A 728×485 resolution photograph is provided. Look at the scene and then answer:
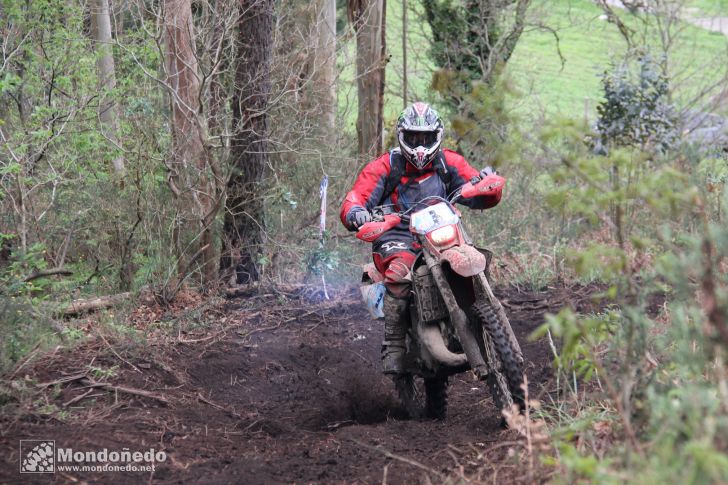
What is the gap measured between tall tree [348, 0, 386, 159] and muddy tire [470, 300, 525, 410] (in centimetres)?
764

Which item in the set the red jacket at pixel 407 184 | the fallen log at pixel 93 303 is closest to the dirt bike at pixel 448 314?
the red jacket at pixel 407 184

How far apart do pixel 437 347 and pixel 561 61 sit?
54.4 ft

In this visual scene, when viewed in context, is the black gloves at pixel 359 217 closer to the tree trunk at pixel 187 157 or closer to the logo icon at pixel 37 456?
the logo icon at pixel 37 456

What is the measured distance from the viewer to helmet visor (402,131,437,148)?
7262mm

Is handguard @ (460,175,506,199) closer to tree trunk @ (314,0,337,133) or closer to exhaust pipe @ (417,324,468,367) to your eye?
exhaust pipe @ (417,324,468,367)

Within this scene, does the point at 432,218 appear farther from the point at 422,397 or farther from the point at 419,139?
the point at 422,397

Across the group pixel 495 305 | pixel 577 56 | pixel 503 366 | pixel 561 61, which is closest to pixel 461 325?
pixel 495 305

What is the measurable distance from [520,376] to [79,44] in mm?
7967

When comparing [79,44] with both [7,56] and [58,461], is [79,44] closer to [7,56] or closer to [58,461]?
[7,56]

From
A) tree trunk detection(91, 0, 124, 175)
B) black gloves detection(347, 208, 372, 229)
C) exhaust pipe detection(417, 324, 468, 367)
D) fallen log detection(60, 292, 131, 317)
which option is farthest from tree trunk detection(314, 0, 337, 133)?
exhaust pipe detection(417, 324, 468, 367)

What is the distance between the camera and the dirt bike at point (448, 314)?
610 cm

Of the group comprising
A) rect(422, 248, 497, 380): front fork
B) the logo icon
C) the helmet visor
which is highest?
the helmet visor

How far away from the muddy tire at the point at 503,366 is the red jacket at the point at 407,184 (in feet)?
5.17

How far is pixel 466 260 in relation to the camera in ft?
20.5
